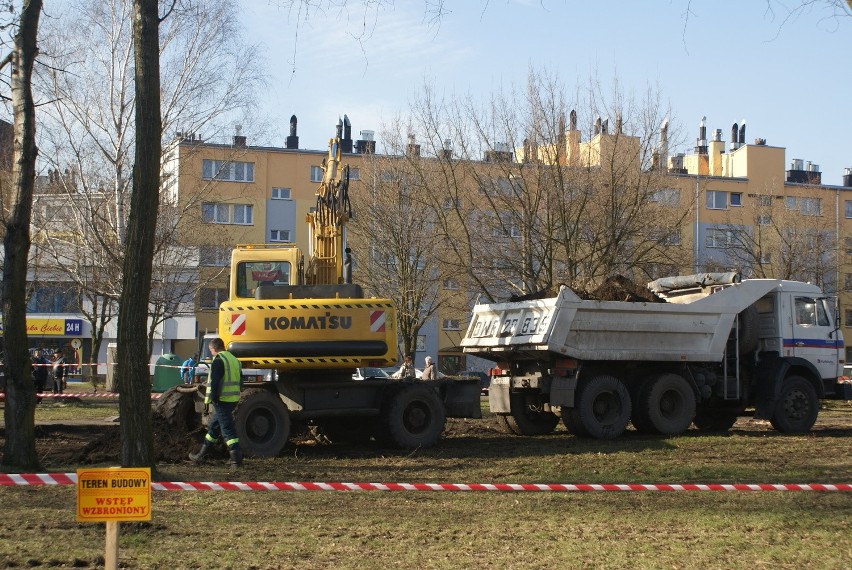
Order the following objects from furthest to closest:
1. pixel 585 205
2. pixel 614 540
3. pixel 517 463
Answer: pixel 585 205 → pixel 517 463 → pixel 614 540

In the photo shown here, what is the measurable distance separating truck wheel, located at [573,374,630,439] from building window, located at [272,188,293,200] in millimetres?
39419

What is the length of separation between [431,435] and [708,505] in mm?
6025

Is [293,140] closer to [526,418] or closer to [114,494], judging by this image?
[526,418]

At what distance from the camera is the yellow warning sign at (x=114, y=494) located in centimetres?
564

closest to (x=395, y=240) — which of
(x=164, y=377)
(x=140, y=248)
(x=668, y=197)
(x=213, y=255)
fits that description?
(x=213, y=255)

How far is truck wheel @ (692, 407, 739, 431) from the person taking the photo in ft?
61.2

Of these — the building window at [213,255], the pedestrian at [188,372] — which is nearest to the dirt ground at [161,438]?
the pedestrian at [188,372]

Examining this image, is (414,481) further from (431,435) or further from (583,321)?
(583,321)

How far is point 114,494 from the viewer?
5.68 meters

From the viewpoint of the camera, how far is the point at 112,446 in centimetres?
1350

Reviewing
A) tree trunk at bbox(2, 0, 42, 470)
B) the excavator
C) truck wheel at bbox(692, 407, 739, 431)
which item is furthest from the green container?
tree trunk at bbox(2, 0, 42, 470)

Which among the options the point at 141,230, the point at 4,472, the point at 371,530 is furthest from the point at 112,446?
the point at 371,530

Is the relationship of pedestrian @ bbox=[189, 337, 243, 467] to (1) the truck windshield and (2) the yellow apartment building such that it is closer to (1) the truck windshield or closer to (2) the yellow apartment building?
(1) the truck windshield

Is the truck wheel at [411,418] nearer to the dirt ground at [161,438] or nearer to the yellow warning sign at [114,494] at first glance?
the dirt ground at [161,438]
